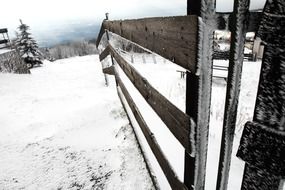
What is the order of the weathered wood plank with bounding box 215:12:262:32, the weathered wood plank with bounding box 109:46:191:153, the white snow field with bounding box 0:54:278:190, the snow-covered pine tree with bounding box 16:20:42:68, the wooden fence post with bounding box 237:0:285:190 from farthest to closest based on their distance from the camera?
the snow-covered pine tree with bounding box 16:20:42:68 → the white snow field with bounding box 0:54:278:190 → the weathered wood plank with bounding box 109:46:191:153 → the weathered wood plank with bounding box 215:12:262:32 → the wooden fence post with bounding box 237:0:285:190

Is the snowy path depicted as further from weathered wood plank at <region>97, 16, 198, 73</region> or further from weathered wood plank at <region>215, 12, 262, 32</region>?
weathered wood plank at <region>215, 12, 262, 32</region>

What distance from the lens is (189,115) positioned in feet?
3.85

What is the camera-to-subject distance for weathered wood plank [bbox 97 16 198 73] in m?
0.97

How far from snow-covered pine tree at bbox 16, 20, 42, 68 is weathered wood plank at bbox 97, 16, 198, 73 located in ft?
102

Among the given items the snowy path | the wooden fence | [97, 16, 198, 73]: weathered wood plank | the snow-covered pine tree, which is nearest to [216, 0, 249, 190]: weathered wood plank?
the wooden fence

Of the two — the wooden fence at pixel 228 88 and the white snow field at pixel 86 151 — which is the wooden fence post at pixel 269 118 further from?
the white snow field at pixel 86 151

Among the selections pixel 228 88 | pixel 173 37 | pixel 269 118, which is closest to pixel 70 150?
pixel 173 37

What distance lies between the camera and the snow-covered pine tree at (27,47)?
28.7 m

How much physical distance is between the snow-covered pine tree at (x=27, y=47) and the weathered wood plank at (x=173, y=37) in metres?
31.0

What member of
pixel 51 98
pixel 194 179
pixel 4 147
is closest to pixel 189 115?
pixel 194 179

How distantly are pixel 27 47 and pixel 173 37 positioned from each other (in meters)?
33.1

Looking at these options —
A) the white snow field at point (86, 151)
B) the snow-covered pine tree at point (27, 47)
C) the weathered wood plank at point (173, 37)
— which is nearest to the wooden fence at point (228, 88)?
the weathered wood plank at point (173, 37)

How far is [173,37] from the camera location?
1143 millimetres

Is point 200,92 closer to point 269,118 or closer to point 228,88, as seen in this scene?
point 228,88
